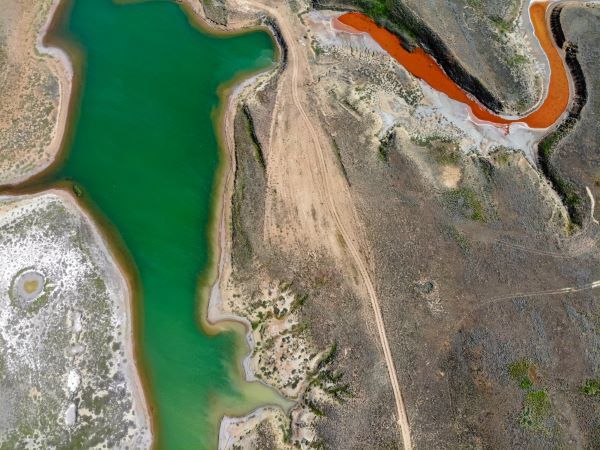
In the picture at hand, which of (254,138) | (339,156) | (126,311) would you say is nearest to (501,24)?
(339,156)

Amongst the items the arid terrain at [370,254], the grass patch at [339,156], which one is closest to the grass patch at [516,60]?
the arid terrain at [370,254]

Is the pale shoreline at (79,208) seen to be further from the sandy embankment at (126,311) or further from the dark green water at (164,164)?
the dark green water at (164,164)

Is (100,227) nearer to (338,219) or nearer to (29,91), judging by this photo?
(29,91)

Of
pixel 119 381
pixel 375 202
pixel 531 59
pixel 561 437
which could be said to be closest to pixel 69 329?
pixel 119 381

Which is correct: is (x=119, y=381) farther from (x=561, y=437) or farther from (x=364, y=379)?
(x=561, y=437)

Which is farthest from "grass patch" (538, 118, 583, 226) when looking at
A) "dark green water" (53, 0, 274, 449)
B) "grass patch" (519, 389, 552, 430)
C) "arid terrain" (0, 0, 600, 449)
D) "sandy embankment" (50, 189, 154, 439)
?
"sandy embankment" (50, 189, 154, 439)

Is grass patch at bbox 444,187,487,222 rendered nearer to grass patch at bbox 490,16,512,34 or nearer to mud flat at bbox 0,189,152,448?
grass patch at bbox 490,16,512,34

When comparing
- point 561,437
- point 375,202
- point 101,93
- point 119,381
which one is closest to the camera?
point 561,437
